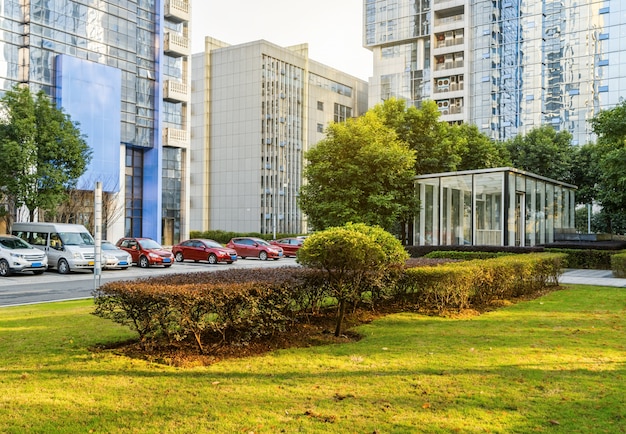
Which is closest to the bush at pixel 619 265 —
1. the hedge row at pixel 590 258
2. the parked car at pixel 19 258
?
the hedge row at pixel 590 258

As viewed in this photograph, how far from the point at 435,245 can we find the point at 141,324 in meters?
22.8

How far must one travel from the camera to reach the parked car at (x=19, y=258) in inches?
826

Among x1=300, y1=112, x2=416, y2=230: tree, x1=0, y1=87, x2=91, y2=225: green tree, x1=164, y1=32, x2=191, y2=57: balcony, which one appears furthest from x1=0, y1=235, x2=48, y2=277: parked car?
x1=164, y1=32, x2=191, y2=57: balcony

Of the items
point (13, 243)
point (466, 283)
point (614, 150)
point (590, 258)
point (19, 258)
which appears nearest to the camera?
point (466, 283)

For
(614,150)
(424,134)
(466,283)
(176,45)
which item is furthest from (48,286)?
(176,45)

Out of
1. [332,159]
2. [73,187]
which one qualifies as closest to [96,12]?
[73,187]

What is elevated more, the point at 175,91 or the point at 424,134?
the point at 175,91

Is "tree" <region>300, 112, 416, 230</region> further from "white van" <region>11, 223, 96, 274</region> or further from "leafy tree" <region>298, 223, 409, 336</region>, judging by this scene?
"leafy tree" <region>298, 223, 409, 336</region>

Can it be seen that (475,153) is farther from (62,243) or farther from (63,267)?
(63,267)

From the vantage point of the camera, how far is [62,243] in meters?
23.1

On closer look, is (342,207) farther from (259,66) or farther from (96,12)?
(259,66)

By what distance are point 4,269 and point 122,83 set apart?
22.1m

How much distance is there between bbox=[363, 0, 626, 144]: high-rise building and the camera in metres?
63.6

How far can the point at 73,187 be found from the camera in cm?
3156
